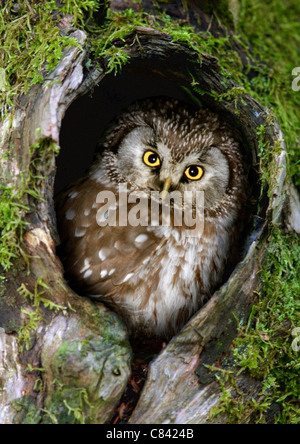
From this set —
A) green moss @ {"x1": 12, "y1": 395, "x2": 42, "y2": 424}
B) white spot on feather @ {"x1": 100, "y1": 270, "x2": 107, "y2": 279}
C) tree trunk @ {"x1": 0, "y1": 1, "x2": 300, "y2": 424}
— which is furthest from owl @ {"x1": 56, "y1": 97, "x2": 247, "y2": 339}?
green moss @ {"x1": 12, "y1": 395, "x2": 42, "y2": 424}

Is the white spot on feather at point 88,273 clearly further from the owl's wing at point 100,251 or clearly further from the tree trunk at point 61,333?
the tree trunk at point 61,333

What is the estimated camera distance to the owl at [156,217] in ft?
9.00

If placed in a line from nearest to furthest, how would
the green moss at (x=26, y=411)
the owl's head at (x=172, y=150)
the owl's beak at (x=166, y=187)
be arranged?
the green moss at (x=26, y=411), the owl's beak at (x=166, y=187), the owl's head at (x=172, y=150)

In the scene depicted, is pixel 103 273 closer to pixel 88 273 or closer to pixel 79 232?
pixel 88 273

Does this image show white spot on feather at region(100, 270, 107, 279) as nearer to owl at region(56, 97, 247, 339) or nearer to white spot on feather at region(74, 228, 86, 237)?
owl at region(56, 97, 247, 339)

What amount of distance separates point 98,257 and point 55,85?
0.98 m

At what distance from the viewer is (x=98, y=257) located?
9.00 feet

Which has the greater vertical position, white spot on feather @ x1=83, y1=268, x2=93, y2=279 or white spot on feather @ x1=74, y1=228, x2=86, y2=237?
white spot on feather @ x1=74, y1=228, x2=86, y2=237

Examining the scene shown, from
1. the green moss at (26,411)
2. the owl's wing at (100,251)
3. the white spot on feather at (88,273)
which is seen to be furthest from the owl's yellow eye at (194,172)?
the green moss at (26,411)

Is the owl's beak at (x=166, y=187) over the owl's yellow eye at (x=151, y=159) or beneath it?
beneath

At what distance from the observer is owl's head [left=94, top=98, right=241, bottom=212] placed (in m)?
2.82

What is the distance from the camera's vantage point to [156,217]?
9.32 feet

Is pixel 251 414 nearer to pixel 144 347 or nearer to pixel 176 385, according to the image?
pixel 176 385

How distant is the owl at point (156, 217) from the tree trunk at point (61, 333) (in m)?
0.34
